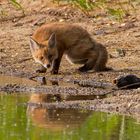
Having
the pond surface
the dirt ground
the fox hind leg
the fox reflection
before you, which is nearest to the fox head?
the dirt ground

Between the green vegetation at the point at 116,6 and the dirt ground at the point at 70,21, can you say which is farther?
the green vegetation at the point at 116,6

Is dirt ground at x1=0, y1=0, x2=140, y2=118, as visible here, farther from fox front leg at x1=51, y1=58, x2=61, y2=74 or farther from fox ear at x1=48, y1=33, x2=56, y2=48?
fox ear at x1=48, y1=33, x2=56, y2=48

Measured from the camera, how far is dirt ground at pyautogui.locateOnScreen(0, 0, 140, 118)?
14016 mm

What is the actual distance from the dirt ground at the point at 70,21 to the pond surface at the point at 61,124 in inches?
36.6

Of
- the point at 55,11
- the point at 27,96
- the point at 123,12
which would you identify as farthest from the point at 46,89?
the point at 55,11

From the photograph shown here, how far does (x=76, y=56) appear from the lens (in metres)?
14.5

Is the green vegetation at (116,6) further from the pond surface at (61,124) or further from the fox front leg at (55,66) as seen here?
the pond surface at (61,124)

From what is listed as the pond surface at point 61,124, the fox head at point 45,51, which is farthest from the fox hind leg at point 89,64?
the pond surface at point 61,124

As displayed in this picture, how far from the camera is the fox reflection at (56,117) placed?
9506mm

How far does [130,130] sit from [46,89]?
3.37m

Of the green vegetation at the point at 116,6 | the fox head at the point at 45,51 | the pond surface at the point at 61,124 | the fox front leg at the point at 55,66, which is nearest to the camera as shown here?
the pond surface at the point at 61,124

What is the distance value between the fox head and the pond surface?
3485mm

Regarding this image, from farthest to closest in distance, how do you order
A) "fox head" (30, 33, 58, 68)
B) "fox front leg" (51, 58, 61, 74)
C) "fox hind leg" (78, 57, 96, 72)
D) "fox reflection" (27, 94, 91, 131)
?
"fox hind leg" (78, 57, 96, 72), "fox head" (30, 33, 58, 68), "fox front leg" (51, 58, 61, 74), "fox reflection" (27, 94, 91, 131)

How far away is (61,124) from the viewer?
9.55m
